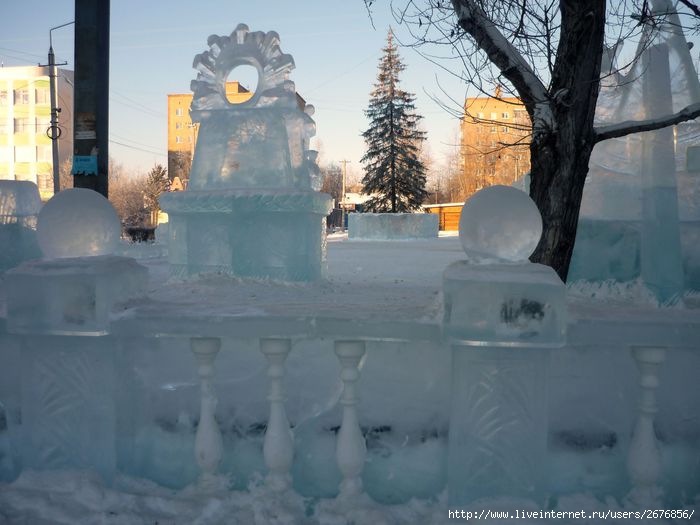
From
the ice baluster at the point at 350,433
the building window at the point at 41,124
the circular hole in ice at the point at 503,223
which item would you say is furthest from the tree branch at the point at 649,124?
the building window at the point at 41,124

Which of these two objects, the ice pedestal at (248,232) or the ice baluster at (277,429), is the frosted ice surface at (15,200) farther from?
the ice baluster at (277,429)

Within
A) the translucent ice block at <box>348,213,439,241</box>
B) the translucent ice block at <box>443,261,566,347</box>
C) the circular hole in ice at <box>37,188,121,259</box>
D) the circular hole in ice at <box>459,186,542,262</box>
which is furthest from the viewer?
the translucent ice block at <box>348,213,439,241</box>

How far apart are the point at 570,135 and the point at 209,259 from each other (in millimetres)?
3017

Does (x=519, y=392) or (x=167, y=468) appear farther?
→ (x=167, y=468)

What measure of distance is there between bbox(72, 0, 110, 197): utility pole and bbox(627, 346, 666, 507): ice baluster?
13.1 ft

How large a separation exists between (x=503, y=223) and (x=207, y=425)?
140 cm

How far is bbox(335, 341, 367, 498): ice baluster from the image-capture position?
1921 mm

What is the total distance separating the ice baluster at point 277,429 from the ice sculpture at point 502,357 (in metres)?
0.62

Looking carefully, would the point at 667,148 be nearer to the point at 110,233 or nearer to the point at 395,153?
the point at 110,233

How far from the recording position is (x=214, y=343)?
2.02m

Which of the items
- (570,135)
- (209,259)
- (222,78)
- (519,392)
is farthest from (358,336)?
(222,78)

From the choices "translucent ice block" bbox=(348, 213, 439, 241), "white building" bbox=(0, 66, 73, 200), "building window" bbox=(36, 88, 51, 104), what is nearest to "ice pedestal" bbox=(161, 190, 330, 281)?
"translucent ice block" bbox=(348, 213, 439, 241)

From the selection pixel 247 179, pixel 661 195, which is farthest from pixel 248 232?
pixel 661 195

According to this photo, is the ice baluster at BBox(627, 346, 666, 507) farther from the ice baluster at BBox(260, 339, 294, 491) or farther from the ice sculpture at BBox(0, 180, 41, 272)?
the ice sculpture at BBox(0, 180, 41, 272)
